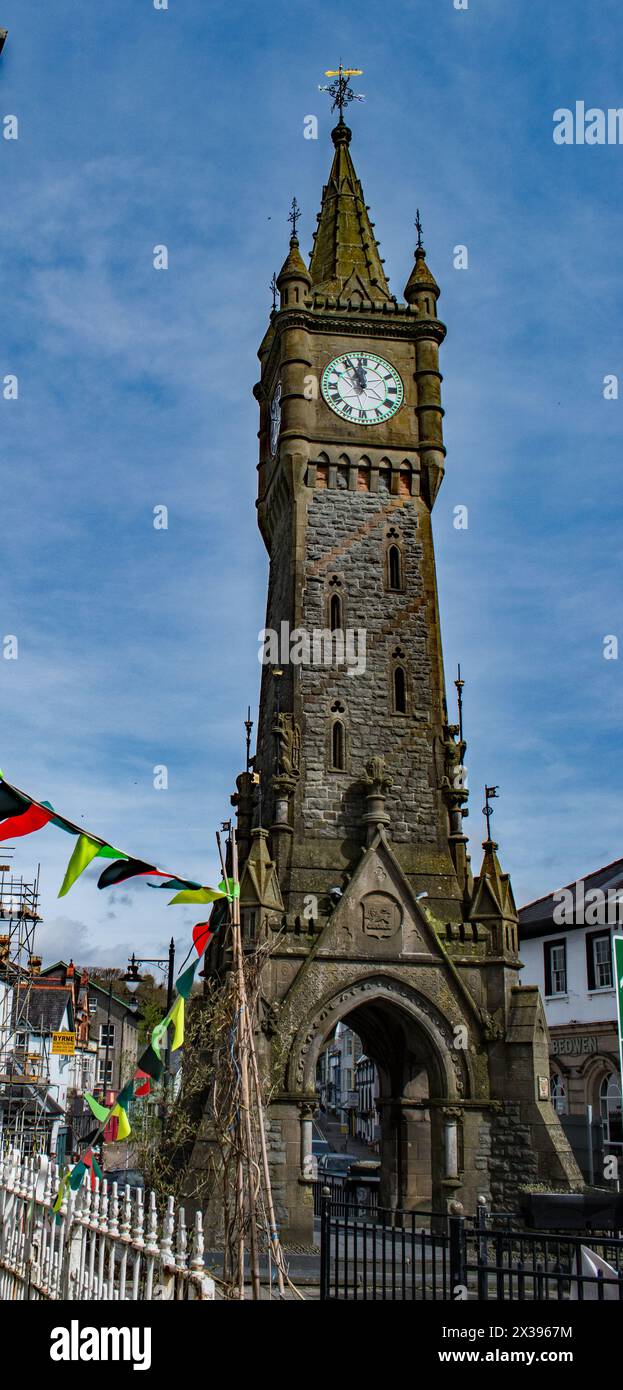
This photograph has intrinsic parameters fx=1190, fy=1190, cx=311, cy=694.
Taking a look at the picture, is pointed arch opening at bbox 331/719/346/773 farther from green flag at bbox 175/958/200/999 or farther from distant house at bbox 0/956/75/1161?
green flag at bbox 175/958/200/999

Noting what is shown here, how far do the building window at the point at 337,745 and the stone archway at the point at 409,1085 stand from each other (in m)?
5.41

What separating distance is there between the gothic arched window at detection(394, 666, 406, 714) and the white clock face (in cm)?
725

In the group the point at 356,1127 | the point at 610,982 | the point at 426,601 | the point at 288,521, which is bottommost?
the point at 356,1127

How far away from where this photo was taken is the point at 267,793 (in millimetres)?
29297

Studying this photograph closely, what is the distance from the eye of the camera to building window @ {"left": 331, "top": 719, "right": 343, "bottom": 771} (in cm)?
2850

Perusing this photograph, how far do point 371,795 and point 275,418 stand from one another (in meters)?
11.9

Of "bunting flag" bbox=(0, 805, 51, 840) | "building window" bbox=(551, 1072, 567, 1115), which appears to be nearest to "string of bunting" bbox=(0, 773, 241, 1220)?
"bunting flag" bbox=(0, 805, 51, 840)

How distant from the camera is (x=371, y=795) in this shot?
27359 mm

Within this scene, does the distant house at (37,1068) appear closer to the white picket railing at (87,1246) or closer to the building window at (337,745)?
the building window at (337,745)

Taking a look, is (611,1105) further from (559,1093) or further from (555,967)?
(555,967)

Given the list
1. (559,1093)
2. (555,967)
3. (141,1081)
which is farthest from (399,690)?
(141,1081)
